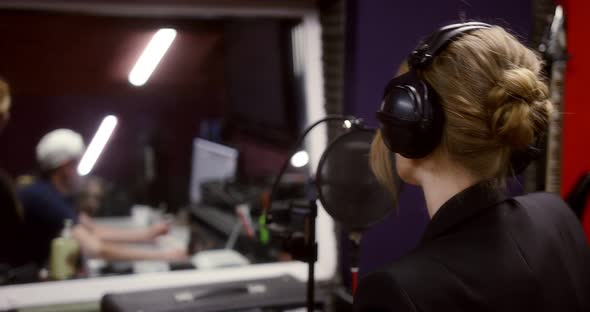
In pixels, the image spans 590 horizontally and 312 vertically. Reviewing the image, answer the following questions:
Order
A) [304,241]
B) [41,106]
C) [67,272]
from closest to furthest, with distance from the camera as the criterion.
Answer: [304,241] → [67,272] → [41,106]

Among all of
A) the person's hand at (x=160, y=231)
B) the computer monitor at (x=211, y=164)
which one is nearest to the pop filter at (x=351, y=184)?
the computer monitor at (x=211, y=164)

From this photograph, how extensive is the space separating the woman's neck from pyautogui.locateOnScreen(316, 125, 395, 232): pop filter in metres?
0.32

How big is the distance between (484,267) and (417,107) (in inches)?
12.5

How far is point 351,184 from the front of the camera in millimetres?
1551

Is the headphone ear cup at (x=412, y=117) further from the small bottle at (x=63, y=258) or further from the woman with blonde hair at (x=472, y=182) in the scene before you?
the small bottle at (x=63, y=258)

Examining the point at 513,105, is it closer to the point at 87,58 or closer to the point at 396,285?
the point at 396,285

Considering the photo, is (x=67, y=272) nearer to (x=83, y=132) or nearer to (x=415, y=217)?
(x=415, y=217)

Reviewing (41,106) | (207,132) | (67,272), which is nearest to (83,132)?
(41,106)

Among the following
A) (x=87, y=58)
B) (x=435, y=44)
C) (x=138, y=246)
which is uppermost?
(x=87, y=58)

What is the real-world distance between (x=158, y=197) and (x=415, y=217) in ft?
9.13

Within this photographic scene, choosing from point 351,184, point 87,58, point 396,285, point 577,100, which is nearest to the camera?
point 396,285

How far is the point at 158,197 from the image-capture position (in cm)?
438

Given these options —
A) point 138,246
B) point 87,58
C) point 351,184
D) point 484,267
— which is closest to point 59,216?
point 138,246

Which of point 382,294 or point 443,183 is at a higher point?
point 443,183
